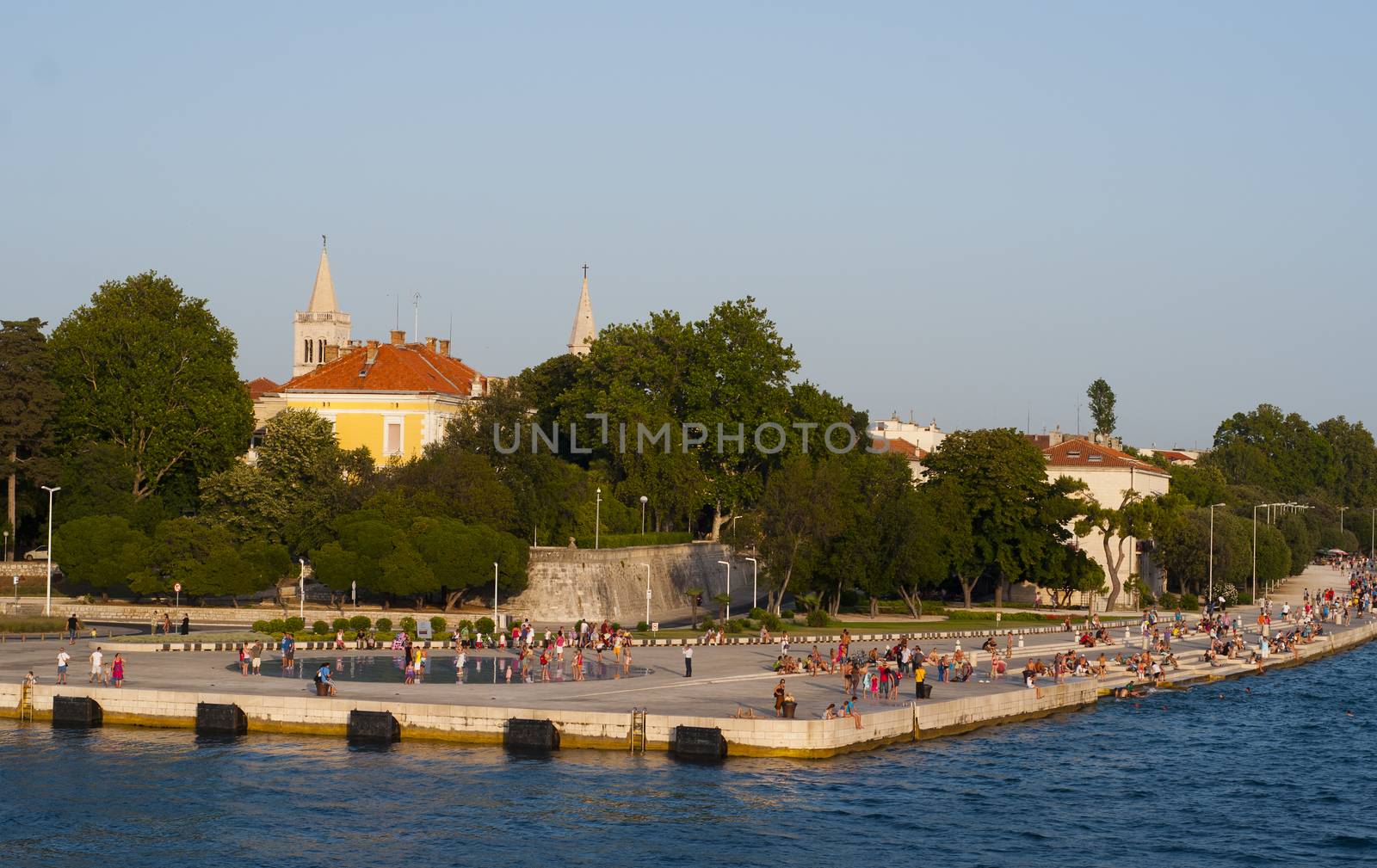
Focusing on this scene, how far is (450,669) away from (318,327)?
222ft

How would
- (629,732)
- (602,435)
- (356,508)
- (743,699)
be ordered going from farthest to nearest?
(602,435) < (356,508) < (743,699) < (629,732)

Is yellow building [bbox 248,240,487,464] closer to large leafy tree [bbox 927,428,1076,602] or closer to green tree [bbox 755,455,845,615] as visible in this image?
green tree [bbox 755,455,845,615]

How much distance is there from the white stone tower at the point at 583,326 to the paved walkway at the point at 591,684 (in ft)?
189

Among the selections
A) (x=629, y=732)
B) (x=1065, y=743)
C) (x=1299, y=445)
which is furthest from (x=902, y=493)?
(x=1299, y=445)

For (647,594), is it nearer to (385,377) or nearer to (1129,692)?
(1129,692)

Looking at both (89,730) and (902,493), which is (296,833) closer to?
(89,730)

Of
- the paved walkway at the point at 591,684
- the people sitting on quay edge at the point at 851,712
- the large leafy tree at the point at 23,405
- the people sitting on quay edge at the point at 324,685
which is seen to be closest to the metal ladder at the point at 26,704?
the paved walkway at the point at 591,684

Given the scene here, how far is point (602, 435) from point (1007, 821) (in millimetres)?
54476

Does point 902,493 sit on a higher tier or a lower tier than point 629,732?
higher

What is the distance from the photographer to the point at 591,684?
159 feet

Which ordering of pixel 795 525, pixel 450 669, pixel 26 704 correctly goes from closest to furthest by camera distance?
pixel 26 704 < pixel 450 669 < pixel 795 525

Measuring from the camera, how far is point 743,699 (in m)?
46.0

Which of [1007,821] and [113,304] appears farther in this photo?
[113,304]

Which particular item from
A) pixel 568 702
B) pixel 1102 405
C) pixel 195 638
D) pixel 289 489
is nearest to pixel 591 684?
pixel 568 702
